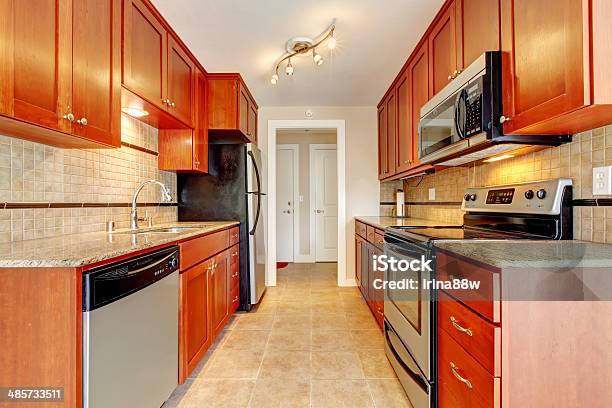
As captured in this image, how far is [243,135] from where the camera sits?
3.12 metres

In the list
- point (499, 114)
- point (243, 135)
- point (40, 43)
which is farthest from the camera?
point (243, 135)

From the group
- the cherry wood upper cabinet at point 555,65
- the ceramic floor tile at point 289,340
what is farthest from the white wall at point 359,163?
the cherry wood upper cabinet at point 555,65

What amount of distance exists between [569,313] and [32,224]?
2.17 m

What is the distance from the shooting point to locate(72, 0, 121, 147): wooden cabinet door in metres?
1.35

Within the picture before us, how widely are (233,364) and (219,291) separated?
1.80ft

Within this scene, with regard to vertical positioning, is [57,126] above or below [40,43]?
below

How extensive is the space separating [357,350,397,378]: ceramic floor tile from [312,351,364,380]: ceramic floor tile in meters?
0.04

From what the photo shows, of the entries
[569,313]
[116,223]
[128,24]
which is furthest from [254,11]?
[569,313]

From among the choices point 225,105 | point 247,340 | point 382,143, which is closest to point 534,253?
point 247,340

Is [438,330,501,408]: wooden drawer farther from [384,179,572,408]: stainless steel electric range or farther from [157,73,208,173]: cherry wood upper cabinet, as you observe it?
[157,73,208,173]: cherry wood upper cabinet

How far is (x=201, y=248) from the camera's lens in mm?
2016

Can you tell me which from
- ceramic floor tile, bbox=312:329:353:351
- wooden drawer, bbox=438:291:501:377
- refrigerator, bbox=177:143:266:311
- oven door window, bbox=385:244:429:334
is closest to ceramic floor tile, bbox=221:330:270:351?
ceramic floor tile, bbox=312:329:353:351

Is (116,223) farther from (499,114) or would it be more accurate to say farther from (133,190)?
(499,114)

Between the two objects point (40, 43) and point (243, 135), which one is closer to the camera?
point (40, 43)
